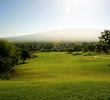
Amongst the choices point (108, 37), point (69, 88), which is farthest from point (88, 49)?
point (69, 88)

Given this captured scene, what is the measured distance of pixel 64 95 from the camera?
15922 millimetres

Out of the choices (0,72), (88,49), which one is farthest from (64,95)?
(88,49)

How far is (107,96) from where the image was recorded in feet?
50.5

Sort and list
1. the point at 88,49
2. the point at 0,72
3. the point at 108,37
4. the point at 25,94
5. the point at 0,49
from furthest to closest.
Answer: the point at 88,49 → the point at 108,37 → the point at 0,49 → the point at 0,72 → the point at 25,94

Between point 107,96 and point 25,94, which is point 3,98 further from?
point 107,96

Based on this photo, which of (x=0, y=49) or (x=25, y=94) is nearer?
(x=25, y=94)

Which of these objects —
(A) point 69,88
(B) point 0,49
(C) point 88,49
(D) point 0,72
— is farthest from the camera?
(C) point 88,49

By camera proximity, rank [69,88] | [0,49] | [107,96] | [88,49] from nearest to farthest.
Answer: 1. [107,96]
2. [69,88]
3. [0,49]
4. [88,49]

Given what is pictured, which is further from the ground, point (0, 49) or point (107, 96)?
point (0, 49)

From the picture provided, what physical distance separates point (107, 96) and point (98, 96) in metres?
0.74

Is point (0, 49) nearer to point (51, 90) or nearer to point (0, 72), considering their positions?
point (0, 72)

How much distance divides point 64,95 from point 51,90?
1.92 metres

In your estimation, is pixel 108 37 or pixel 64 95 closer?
pixel 64 95

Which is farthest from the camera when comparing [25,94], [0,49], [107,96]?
[0,49]
